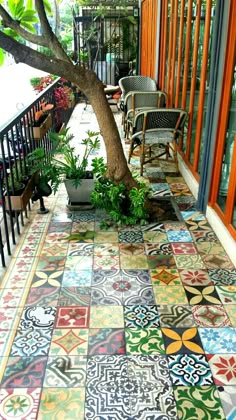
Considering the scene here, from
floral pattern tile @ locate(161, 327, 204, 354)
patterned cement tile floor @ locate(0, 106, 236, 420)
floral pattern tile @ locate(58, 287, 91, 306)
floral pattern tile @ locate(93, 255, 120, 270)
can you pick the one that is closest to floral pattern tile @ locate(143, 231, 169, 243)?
patterned cement tile floor @ locate(0, 106, 236, 420)

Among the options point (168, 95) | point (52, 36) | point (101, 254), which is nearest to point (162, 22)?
point (168, 95)

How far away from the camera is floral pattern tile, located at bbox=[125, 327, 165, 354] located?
2010 millimetres

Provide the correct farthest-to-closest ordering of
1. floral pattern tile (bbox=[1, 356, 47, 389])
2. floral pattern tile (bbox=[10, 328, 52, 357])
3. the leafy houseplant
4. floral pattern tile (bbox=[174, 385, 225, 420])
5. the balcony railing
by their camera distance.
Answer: the leafy houseplant < the balcony railing < floral pattern tile (bbox=[10, 328, 52, 357]) < floral pattern tile (bbox=[1, 356, 47, 389]) < floral pattern tile (bbox=[174, 385, 225, 420])

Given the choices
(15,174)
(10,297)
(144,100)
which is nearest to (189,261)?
(10,297)

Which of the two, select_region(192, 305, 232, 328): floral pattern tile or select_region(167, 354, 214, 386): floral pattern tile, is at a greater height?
select_region(192, 305, 232, 328): floral pattern tile

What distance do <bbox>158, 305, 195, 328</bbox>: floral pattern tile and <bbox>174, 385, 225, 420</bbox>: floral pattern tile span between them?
0.42m

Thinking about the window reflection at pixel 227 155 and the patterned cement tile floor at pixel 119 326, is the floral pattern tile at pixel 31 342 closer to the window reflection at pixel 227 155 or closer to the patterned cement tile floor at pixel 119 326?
the patterned cement tile floor at pixel 119 326

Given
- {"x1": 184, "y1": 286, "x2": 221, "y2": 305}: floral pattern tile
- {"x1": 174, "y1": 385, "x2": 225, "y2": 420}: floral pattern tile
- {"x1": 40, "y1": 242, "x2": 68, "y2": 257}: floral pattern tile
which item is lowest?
{"x1": 174, "y1": 385, "x2": 225, "y2": 420}: floral pattern tile

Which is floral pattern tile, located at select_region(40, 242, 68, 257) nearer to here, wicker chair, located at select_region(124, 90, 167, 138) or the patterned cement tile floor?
the patterned cement tile floor

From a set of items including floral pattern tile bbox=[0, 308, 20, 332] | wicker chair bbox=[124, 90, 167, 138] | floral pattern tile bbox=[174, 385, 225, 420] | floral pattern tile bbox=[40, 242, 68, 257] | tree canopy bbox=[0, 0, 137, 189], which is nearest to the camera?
floral pattern tile bbox=[174, 385, 225, 420]

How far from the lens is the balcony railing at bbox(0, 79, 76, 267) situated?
2770mm

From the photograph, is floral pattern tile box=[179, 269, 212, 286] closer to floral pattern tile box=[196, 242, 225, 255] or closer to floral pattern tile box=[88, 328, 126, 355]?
floral pattern tile box=[196, 242, 225, 255]

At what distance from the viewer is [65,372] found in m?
1.88

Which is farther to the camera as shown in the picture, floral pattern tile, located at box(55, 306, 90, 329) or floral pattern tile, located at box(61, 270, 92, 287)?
floral pattern tile, located at box(61, 270, 92, 287)
